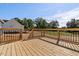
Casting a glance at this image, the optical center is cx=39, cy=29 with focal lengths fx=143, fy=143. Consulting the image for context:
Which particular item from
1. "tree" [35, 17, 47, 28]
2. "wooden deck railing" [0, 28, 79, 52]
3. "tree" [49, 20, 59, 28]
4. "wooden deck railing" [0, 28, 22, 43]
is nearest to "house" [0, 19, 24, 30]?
"wooden deck railing" [0, 28, 79, 52]

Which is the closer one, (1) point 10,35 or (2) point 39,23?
(2) point 39,23

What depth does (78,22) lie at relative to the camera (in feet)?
13.1

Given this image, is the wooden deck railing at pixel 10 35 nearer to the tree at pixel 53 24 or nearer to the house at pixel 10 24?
the house at pixel 10 24

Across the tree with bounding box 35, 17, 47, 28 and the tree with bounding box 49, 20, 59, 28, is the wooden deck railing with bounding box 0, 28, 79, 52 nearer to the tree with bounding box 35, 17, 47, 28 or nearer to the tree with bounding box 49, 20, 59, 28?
the tree with bounding box 49, 20, 59, 28

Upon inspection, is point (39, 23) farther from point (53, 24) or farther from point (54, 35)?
point (54, 35)

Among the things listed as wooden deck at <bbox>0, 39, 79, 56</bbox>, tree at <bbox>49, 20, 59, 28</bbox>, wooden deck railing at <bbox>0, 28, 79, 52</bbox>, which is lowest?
wooden deck at <bbox>0, 39, 79, 56</bbox>

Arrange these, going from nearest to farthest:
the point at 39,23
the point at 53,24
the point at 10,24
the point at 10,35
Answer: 1. the point at 39,23
2. the point at 53,24
3. the point at 10,24
4. the point at 10,35

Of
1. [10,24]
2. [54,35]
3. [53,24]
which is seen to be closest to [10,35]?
[10,24]

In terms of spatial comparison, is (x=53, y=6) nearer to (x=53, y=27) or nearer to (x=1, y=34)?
(x=53, y=27)

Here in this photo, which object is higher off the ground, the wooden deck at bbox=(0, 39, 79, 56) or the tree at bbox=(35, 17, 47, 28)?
the tree at bbox=(35, 17, 47, 28)

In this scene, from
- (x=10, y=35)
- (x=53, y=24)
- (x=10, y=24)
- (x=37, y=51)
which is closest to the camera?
(x=37, y=51)

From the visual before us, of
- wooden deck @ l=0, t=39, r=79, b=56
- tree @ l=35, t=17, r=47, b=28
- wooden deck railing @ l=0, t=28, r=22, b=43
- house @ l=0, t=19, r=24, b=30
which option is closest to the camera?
wooden deck @ l=0, t=39, r=79, b=56

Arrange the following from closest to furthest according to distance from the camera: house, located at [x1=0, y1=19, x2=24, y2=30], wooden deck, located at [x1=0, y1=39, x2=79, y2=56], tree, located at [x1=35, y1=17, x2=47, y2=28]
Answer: wooden deck, located at [x1=0, y1=39, x2=79, y2=56], tree, located at [x1=35, y1=17, x2=47, y2=28], house, located at [x1=0, y1=19, x2=24, y2=30]

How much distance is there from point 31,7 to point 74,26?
1.34 metres
